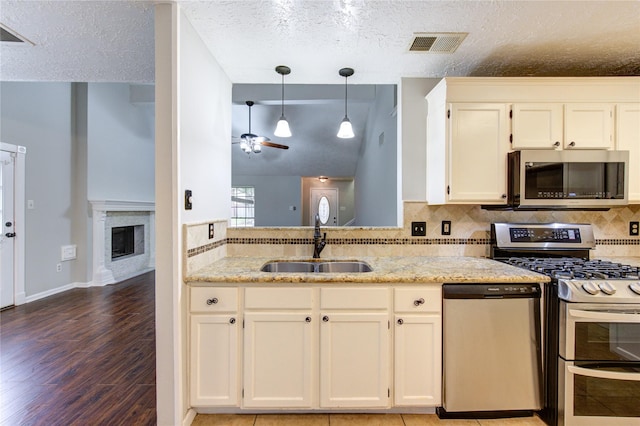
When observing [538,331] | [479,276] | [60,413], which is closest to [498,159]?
[479,276]

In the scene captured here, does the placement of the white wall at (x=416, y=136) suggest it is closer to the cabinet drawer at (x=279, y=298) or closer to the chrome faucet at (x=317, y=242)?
the chrome faucet at (x=317, y=242)

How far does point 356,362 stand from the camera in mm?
1758

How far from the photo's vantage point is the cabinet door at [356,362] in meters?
1.75

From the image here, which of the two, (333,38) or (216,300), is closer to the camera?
(216,300)

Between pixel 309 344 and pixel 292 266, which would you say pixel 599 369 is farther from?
pixel 292 266

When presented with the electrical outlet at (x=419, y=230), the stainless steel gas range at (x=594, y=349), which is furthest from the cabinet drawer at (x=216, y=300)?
the stainless steel gas range at (x=594, y=349)

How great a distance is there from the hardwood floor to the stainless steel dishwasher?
1.84 meters

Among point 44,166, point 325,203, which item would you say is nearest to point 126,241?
point 44,166

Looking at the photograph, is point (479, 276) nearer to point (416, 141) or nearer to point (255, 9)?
point (416, 141)

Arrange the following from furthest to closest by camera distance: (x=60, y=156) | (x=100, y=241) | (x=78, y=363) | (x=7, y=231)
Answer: (x=100, y=241)
(x=60, y=156)
(x=7, y=231)
(x=78, y=363)

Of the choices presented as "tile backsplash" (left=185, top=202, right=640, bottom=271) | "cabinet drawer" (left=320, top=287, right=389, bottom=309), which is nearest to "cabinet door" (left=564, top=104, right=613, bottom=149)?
"tile backsplash" (left=185, top=202, right=640, bottom=271)

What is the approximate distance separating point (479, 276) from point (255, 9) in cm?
195

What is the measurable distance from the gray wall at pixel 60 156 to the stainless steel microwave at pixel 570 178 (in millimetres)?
5398

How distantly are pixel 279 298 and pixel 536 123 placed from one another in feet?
6.83
